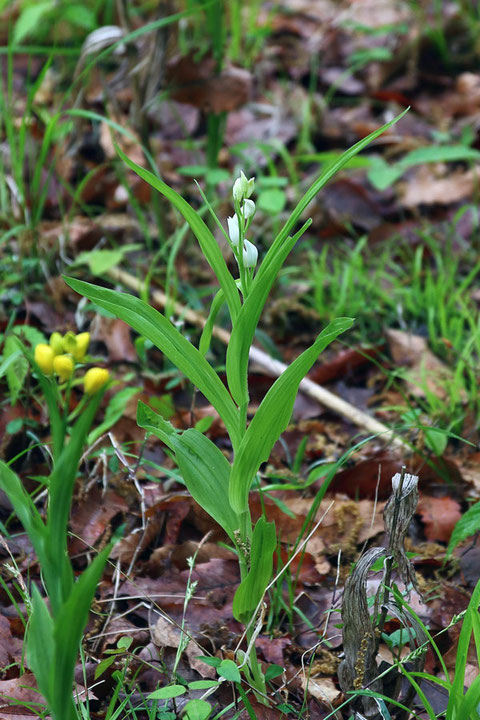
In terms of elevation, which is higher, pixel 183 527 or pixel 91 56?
pixel 91 56

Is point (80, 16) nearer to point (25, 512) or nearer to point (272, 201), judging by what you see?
point (272, 201)

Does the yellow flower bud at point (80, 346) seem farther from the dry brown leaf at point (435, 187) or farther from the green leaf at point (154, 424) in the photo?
the dry brown leaf at point (435, 187)

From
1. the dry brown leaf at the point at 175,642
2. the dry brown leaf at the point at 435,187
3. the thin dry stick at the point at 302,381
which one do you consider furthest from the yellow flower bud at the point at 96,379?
the dry brown leaf at the point at 435,187

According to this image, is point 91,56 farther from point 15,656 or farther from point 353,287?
point 15,656

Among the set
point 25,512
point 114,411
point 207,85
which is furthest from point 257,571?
point 207,85

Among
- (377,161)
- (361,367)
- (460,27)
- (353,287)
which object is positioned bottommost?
(361,367)

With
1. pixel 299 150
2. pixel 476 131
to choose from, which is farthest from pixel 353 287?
pixel 476 131
